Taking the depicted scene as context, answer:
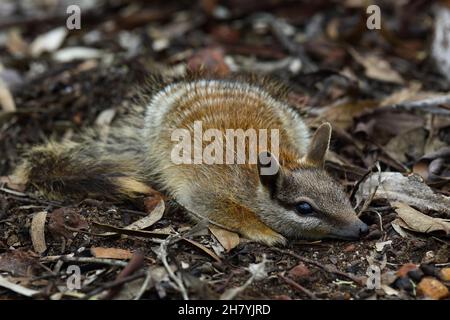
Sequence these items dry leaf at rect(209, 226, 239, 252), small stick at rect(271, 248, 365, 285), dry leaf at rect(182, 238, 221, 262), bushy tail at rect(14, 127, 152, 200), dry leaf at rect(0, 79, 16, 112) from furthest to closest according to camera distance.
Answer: dry leaf at rect(0, 79, 16, 112)
bushy tail at rect(14, 127, 152, 200)
dry leaf at rect(209, 226, 239, 252)
dry leaf at rect(182, 238, 221, 262)
small stick at rect(271, 248, 365, 285)

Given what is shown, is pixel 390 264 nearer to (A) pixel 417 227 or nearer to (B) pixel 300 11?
(A) pixel 417 227

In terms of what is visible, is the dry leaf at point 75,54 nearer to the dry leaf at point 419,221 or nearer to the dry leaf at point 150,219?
the dry leaf at point 150,219

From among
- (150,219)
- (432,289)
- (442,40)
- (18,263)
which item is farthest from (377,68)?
(18,263)

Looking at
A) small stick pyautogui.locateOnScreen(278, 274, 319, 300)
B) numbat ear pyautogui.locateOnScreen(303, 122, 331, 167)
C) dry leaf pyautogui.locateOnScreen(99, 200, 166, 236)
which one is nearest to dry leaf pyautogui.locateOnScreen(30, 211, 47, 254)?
dry leaf pyautogui.locateOnScreen(99, 200, 166, 236)

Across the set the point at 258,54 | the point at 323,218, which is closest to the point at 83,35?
the point at 258,54

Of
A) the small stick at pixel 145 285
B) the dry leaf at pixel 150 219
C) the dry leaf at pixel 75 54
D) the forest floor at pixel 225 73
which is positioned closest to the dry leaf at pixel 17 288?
the forest floor at pixel 225 73

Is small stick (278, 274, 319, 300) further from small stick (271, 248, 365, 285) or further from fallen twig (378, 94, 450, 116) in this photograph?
fallen twig (378, 94, 450, 116)
